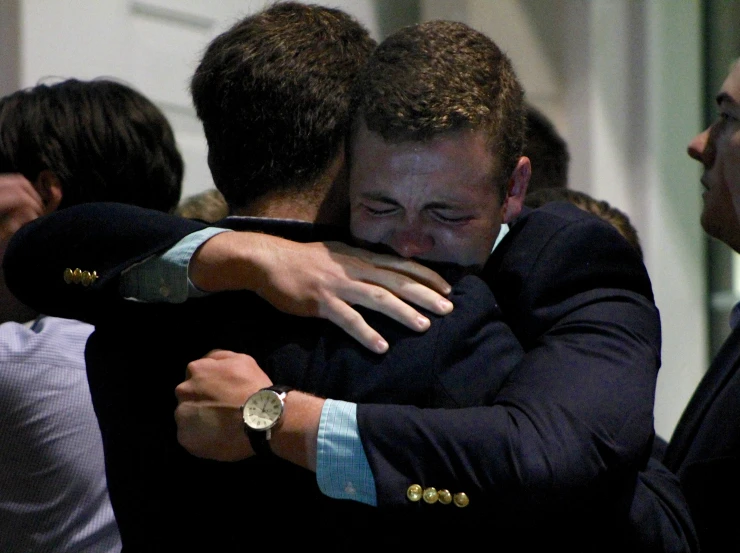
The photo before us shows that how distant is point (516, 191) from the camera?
1197mm

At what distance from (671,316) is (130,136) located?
2.28 m

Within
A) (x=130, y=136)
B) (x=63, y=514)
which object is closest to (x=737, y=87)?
(x=130, y=136)

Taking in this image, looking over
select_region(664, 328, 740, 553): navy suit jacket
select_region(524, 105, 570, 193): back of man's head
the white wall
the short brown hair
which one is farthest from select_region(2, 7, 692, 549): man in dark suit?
the white wall

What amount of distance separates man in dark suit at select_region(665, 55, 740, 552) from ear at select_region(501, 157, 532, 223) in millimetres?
432

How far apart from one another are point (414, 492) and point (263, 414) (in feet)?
0.54

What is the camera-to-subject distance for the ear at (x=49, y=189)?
1785 millimetres

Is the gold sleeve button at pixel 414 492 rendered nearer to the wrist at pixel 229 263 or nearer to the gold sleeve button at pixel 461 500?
the gold sleeve button at pixel 461 500

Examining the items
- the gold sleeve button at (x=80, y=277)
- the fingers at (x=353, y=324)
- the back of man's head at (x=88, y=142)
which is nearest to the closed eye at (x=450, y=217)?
the fingers at (x=353, y=324)

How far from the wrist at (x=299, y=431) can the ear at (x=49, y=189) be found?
0.89 meters

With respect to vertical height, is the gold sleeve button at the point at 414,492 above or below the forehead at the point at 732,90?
below

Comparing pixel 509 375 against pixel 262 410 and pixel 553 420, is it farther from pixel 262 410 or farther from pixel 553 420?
pixel 262 410

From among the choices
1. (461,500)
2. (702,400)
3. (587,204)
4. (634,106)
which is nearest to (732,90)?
(702,400)

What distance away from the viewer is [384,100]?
1.08m

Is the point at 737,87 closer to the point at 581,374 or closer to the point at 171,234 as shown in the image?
the point at 581,374
